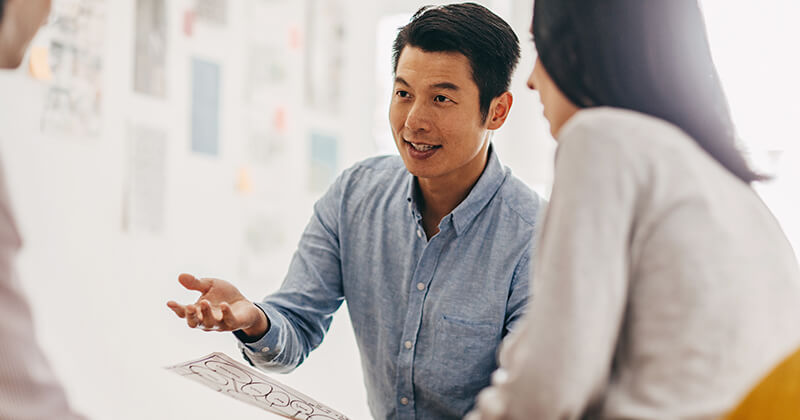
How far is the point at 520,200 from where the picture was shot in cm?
150

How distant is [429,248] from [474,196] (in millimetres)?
142

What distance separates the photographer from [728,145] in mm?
751

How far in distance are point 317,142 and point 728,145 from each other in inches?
78.9

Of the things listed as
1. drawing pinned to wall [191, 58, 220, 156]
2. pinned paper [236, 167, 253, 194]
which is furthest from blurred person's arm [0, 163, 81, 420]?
pinned paper [236, 167, 253, 194]

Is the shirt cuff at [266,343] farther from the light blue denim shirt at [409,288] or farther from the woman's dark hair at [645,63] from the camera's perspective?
A: the woman's dark hair at [645,63]

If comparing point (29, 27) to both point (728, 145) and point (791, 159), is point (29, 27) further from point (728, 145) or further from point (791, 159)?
Answer: point (791, 159)

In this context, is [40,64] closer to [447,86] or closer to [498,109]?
[447,86]

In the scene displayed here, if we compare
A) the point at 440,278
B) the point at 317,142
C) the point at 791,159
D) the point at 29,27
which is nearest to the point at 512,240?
the point at 440,278

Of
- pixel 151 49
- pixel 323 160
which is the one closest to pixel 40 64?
pixel 151 49

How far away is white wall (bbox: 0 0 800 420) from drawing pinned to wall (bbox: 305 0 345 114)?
0.05m

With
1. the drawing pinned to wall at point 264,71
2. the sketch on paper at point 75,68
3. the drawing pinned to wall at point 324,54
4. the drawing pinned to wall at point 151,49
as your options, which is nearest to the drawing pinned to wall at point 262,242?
the drawing pinned to wall at point 264,71

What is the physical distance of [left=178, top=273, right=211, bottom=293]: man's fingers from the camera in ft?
3.72

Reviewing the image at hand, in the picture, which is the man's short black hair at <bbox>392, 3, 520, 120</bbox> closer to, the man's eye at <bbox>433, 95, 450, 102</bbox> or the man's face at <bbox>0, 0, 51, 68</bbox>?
the man's eye at <bbox>433, 95, 450, 102</bbox>

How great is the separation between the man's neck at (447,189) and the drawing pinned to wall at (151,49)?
798 mm
